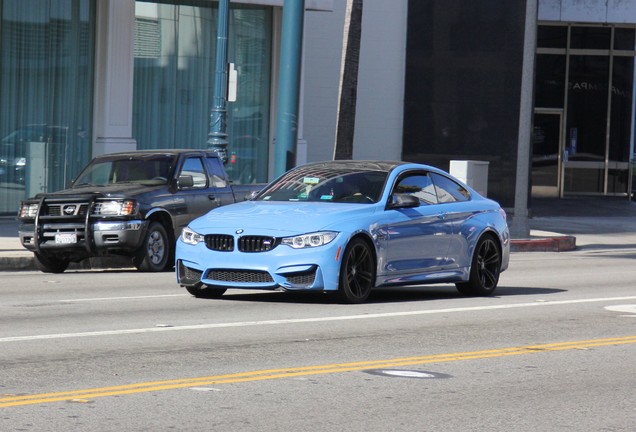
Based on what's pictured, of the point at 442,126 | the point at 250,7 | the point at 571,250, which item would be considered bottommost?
the point at 571,250

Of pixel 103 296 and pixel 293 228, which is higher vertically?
pixel 293 228

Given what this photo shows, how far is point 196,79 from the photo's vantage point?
30.2 m

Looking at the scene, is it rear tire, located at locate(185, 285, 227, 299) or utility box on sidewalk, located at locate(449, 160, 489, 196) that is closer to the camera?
rear tire, located at locate(185, 285, 227, 299)

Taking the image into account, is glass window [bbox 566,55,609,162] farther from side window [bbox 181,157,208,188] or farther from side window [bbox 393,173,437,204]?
side window [bbox 393,173,437,204]

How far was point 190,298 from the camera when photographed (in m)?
14.5

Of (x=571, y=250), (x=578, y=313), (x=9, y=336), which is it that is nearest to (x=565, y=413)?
(x=9, y=336)

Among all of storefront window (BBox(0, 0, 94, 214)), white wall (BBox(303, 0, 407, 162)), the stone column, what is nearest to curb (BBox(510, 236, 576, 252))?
the stone column

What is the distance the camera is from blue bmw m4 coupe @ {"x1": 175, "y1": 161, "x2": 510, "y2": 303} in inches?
528

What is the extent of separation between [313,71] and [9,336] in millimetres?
25934

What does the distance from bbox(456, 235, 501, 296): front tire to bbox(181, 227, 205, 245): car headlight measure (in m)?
3.37

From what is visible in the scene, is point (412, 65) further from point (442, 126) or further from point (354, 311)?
point (354, 311)

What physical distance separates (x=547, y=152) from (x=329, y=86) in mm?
11220

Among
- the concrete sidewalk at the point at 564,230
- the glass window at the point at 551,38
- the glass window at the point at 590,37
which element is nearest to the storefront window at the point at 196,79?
the concrete sidewalk at the point at 564,230

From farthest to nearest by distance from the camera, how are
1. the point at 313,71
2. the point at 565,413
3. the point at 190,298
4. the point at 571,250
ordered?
the point at 313,71 → the point at 571,250 → the point at 190,298 → the point at 565,413
